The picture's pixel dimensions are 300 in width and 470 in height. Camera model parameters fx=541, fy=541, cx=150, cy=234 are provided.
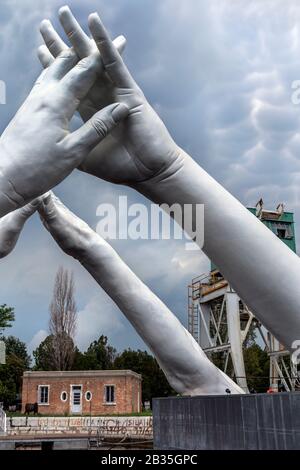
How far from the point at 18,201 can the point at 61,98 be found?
0.93 metres

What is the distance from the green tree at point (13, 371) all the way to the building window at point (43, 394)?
11.9 feet

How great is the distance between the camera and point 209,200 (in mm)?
4910

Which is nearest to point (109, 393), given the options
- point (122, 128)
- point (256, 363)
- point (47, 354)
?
point (47, 354)

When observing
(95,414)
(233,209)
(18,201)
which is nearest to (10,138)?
(18,201)

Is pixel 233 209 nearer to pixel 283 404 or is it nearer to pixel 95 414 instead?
pixel 283 404

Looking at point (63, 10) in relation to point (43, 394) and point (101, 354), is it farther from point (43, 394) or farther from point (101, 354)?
point (101, 354)

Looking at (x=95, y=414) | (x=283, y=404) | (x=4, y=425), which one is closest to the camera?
(x=283, y=404)

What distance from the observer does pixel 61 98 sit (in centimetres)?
452

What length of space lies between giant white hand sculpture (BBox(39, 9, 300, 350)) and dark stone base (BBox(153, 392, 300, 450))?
808 millimetres

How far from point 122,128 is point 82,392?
26.7m

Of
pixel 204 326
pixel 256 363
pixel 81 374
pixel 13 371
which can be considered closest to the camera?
pixel 204 326

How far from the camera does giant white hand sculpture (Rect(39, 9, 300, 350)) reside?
4719 millimetres

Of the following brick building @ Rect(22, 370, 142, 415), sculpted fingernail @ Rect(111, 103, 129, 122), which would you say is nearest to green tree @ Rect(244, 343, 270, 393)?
brick building @ Rect(22, 370, 142, 415)
